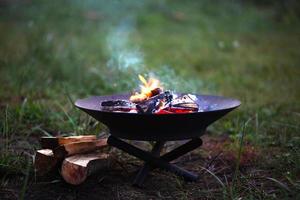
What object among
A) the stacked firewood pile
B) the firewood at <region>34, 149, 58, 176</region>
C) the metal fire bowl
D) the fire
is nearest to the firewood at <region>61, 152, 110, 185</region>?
the stacked firewood pile

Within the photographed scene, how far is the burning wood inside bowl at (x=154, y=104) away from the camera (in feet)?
8.84

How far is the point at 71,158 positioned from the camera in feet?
8.81

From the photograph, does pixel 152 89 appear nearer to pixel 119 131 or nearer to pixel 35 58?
pixel 119 131

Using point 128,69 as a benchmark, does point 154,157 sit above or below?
below

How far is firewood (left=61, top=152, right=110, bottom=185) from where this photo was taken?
8.41 feet

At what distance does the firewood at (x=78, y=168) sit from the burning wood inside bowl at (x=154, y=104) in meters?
0.35

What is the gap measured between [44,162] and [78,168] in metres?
0.29

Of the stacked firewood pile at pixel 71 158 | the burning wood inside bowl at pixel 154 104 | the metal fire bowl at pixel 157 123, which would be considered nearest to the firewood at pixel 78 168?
the stacked firewood pile at pixel 71 158

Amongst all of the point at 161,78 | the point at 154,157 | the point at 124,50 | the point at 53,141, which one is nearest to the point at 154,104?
the point at 154,157

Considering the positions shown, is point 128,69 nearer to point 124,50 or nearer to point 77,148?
point 124,50

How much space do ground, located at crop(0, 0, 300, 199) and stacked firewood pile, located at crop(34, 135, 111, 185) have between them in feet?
0.34

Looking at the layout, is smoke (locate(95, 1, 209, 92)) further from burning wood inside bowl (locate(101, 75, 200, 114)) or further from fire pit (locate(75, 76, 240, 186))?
fire pit (locate(75, 76, 240, 186))

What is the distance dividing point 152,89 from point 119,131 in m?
0.48

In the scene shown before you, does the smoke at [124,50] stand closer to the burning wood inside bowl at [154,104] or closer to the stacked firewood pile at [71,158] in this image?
the burning wood inside bowl at [154,104]
